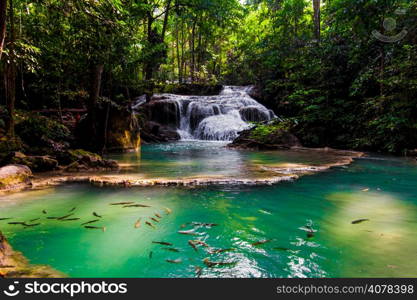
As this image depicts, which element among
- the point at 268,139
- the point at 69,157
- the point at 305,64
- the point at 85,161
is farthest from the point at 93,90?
the point at 305,64

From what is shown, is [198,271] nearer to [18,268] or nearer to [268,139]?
[18,268]

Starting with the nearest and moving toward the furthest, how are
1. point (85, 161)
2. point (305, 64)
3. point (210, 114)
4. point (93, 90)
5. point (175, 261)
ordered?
point (175, 261) < point (85, 161) < point (93, 90) < point (305, 64) < point (210, 114)

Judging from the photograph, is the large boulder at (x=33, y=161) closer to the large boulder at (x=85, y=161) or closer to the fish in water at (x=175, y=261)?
the large boulder at (x=85, y=161)

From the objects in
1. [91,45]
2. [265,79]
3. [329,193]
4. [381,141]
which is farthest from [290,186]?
[265,79]

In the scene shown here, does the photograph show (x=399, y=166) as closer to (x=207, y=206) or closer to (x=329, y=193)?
(x=329, y=193)

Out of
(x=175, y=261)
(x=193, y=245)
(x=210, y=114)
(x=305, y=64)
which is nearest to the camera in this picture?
(x=175, y=261)

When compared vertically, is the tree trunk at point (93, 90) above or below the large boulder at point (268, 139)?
above

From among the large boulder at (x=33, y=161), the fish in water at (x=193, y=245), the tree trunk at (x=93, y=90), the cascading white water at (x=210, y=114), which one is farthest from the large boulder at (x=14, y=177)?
the cascading white water at (x=210, y=114)

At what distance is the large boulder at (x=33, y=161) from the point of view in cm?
655

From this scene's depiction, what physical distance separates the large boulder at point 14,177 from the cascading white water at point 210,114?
1267 centimetres

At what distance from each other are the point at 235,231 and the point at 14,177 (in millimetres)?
4395

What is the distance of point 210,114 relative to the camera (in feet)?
63.8

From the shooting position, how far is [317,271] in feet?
8.15

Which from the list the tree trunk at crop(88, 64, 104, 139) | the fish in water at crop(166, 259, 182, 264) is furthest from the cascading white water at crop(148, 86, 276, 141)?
the fish in water at crop(166, 259, 182, 264)
